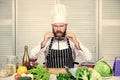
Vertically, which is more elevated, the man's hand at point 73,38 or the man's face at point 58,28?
the man's face at point 58,28

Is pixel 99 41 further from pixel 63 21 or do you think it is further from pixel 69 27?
pixel 63 21

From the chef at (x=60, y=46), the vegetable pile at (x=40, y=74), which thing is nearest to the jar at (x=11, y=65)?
the vegetable pile at (x=40, y=74)

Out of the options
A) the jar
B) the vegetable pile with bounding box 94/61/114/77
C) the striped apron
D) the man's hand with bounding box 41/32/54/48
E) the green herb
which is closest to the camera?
the green herb

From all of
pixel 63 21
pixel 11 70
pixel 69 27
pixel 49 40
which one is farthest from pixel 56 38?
pixel 69 27

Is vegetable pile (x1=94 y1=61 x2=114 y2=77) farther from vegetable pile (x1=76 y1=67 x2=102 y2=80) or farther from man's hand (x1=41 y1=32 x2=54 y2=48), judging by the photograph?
man's hand (x1=41 y1=32 x2=54 y2=48)

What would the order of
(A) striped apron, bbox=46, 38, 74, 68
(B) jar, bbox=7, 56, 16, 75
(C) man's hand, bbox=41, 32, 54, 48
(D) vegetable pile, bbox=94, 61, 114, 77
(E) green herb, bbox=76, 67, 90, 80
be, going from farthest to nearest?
(A) striped apron, bbox=46, 38, 74, 68, (C) man's hand, bbox=41, 32, 54, 48, (B) jar, bbox=7, 56, 16, 75, (D) vegetable pile, bbox=94, 61, 114, 77, (E) green herb, bbox=76, 67, 90, 80

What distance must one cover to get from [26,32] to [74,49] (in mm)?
1434

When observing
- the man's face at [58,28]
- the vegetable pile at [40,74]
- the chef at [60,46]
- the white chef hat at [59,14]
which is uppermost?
the white chef hat at [59,14]

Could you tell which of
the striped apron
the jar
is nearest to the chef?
the striped apron

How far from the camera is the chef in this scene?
231 cm

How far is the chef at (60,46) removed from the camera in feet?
7.58

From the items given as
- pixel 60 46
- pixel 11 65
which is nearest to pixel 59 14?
pixel 60 46

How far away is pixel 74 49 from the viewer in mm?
2488

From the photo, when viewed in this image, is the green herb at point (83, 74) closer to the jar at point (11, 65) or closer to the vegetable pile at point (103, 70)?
the vegetable pile at point (103, 70)
